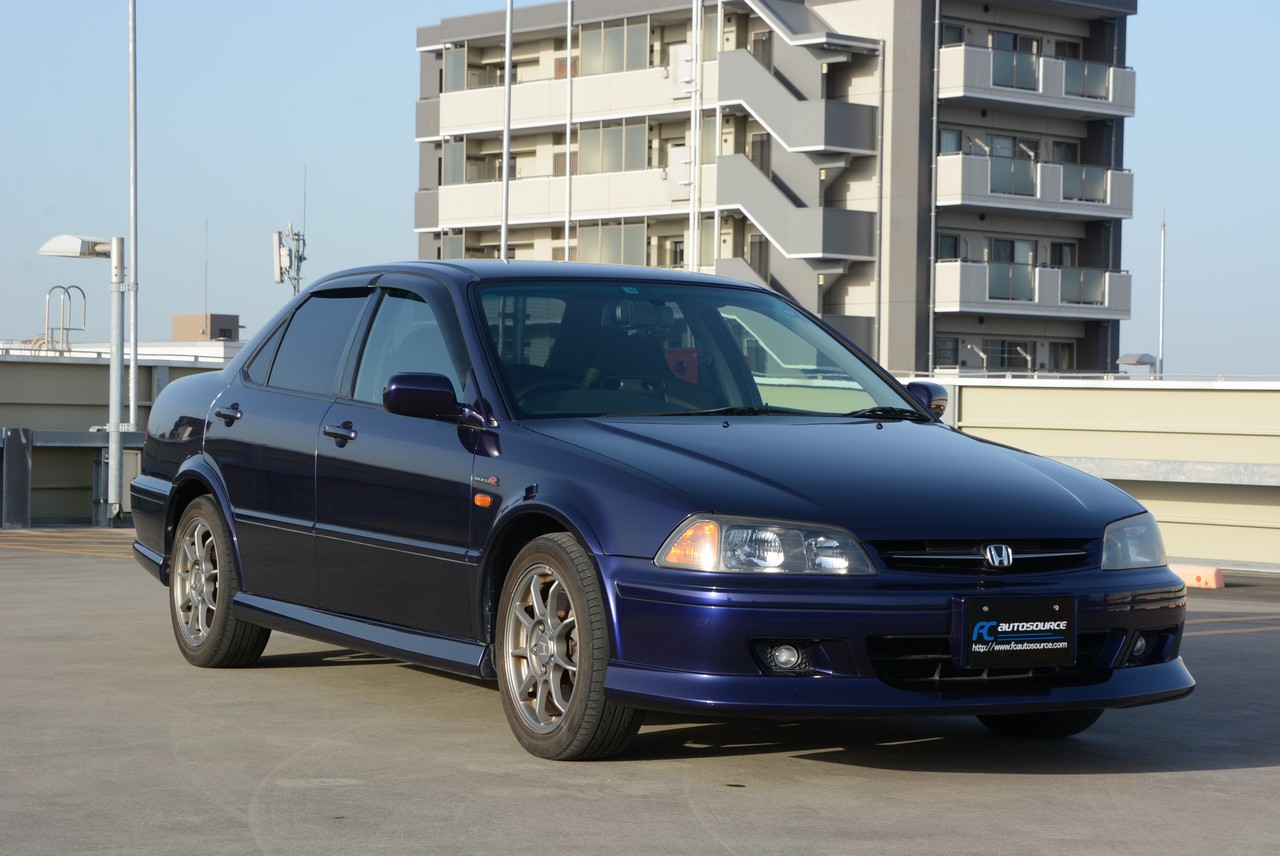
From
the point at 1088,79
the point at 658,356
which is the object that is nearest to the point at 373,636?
the point at 658,356

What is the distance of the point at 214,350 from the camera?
61.7 metres

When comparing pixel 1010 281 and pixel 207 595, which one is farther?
pixel 1010 281

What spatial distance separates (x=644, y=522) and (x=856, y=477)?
28.0 inches

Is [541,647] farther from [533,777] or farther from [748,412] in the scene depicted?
[748,412]

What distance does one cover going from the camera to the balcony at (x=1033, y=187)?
166 ft

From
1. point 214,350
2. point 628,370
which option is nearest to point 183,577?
point 628,370

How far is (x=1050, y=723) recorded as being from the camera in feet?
22.6

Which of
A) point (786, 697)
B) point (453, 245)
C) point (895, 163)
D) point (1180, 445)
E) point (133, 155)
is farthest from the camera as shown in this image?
point (453, 245)

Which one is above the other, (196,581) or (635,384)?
(635,384)

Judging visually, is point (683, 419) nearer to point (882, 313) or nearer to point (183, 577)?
point (183, 577)

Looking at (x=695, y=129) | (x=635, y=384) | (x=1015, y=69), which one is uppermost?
(x=1015, y=69)

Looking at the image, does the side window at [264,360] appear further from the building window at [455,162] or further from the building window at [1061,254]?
the building window at [455,162]

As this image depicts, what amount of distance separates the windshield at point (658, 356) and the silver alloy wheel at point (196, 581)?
2.14 meters

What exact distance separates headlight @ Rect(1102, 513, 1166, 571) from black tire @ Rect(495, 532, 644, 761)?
1595 millimetres
